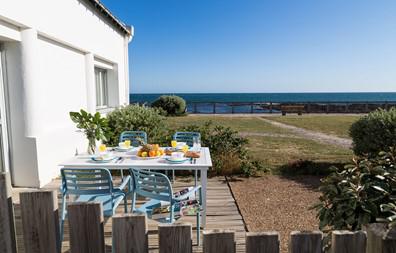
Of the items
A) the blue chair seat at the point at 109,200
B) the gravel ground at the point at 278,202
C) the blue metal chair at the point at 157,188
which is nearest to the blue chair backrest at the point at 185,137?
the gravel ground at the point at 278,202

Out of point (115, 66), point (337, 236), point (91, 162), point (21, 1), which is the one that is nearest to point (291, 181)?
point (91, 162)

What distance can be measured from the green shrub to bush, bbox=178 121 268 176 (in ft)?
11.8

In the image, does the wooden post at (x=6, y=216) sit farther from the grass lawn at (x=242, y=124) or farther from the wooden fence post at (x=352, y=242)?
the grass lawn at (x=242, y=124)

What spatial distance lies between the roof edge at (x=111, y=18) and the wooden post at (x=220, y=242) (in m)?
6.73

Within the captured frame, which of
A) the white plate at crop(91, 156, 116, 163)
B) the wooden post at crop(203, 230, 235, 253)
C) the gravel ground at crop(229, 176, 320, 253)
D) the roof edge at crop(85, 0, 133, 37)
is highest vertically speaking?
the roof edge at crop(85, 0, 133, 37)

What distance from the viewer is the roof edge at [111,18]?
6.80 m

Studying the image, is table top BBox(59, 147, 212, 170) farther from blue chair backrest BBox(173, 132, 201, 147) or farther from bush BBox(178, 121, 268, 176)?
bush BBox(178, 121, 268, 176)

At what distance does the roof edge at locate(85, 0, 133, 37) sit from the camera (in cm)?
680

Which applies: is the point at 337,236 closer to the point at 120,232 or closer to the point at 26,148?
the point at 120,232

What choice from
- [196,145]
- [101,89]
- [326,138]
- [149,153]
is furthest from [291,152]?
[101,89]

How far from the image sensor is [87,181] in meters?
2.73

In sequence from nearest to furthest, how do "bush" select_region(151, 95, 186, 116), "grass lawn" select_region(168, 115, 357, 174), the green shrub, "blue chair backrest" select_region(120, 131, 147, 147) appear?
1. the green shrub
2. "blue chair backrest" select_region(120, 131, 147, 147)
3. "grass lawn" select_region(168, 115, 357, 174)
4. "bush" select_region(151, 95, 186, 116)

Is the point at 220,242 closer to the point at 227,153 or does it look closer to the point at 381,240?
the point at 381,240

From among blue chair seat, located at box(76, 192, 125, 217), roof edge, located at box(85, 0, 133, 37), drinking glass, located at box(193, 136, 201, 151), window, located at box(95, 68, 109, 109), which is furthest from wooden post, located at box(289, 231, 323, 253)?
window, located at box(95, 68, 109, 109)
